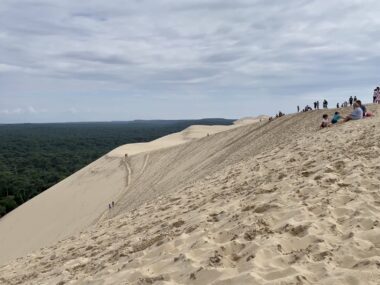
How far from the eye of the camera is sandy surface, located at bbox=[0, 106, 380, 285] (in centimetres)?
433

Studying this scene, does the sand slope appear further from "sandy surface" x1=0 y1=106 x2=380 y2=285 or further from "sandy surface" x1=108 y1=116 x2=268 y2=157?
"sandy surface" x1=0 y1=106 x2=380 y2=285

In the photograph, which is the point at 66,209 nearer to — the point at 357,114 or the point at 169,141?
the point at 357,114

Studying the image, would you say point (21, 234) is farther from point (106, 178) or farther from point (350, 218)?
point (350, 218)

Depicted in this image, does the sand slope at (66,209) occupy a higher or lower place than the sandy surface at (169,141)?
lower

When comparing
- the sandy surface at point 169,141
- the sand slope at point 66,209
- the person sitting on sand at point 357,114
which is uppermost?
the person sitting on sand at point 357,114

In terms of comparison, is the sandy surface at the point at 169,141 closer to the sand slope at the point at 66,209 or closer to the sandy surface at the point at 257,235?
the sand slope at the point at 66,209

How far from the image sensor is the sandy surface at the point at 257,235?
14.2 ft

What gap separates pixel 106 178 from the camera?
112ft

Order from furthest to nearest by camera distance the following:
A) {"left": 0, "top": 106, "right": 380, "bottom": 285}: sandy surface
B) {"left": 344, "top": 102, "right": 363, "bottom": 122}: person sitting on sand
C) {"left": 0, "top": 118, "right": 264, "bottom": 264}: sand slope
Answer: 1. {"left": 0, "top": 118, "right": 264, "bottom": 264}: sand slope
2. {"left": 344, "top": 102, "right": 363, "bottom": 122}: person sitting on sand
3. {"left": 0, "top": 106, "right": 380, "bottom": 285}: sandy surface

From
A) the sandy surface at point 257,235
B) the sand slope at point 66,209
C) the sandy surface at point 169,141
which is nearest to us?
the sandy surface at point 257,235

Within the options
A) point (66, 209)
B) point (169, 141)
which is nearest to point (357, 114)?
point (66, 209)

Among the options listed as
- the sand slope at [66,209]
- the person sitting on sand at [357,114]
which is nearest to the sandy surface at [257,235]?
the person sitting on sand at [357,114]

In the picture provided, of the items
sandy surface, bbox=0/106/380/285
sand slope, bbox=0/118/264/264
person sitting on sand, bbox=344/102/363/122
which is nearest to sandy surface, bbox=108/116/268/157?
sand slope, bbox=0/118/264/264

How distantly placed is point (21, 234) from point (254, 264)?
81.6 feet
